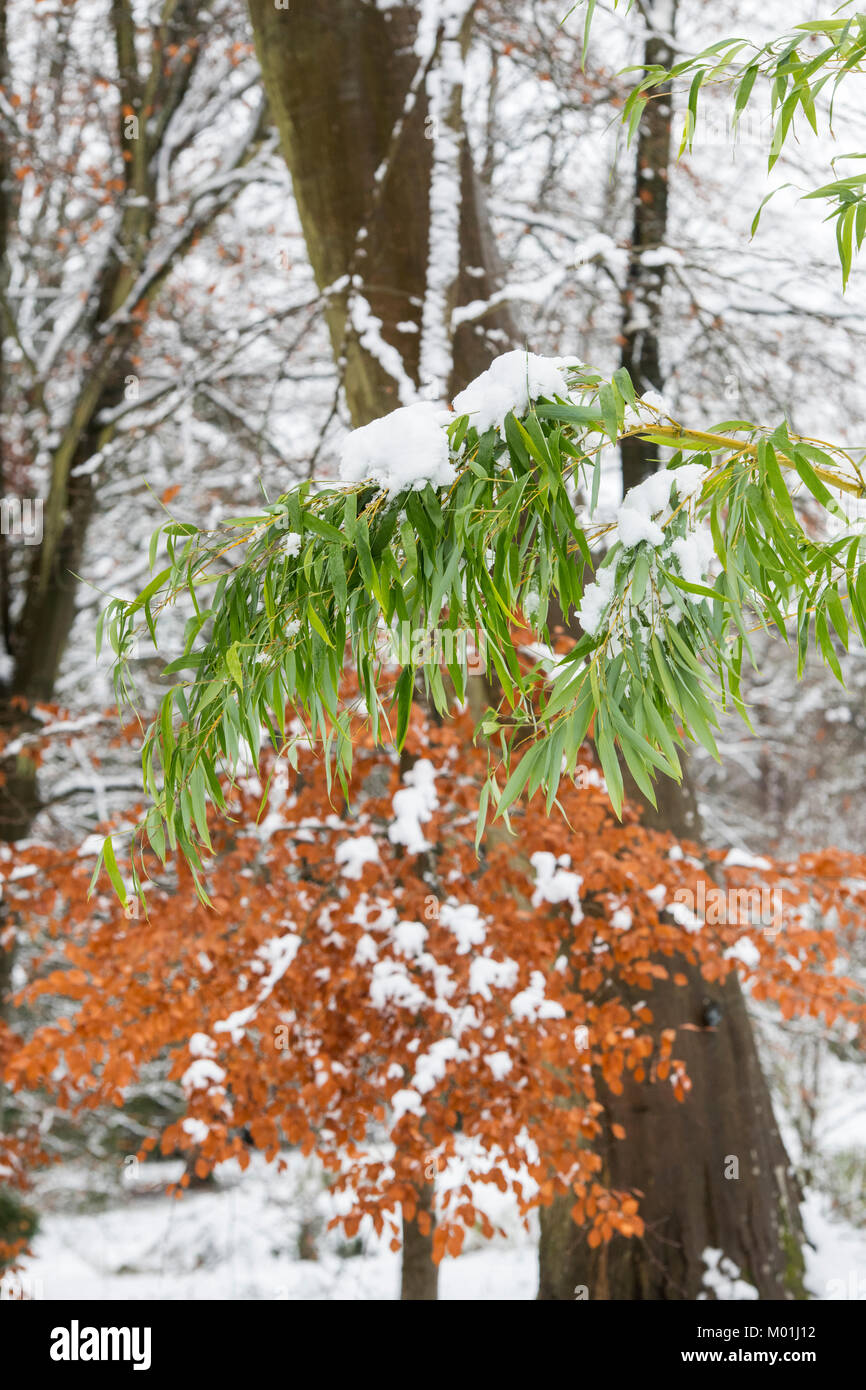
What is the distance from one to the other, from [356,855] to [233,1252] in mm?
6967

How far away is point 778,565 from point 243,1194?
10.6m

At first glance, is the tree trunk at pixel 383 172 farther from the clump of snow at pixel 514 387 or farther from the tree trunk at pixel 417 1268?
the tree trunk at pixel 417 1268

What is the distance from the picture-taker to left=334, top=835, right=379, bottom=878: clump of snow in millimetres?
4004

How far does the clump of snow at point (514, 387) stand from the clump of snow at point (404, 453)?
0.08m

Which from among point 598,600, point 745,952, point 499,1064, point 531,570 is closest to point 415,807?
point 499,1064

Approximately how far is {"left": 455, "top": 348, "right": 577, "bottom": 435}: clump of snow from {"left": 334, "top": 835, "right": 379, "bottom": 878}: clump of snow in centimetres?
246

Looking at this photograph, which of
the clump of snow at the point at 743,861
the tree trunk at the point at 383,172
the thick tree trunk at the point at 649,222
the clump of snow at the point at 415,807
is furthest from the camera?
the thick tree trunk at the point at 649,222

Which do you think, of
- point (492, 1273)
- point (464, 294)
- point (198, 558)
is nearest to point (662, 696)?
point (198, 558)

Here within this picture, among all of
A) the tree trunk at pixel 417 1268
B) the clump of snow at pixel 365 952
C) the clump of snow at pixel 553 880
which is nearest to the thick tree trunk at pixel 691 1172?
the tree trunk at pixel 417 1268

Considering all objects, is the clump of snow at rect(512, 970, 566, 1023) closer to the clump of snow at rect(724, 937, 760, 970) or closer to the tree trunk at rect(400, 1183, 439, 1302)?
the clump of snow at rect(724, 937, 760, 970)

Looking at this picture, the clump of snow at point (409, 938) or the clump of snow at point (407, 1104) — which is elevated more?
the clump of snow at point (409, 938)

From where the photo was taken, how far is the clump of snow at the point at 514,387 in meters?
1.76

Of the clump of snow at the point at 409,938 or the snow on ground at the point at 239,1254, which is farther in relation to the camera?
the snow on ground at the point at 239,1254

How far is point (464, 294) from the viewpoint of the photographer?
4629mm
